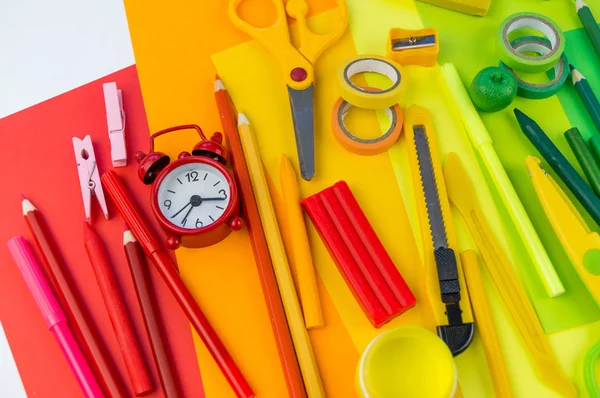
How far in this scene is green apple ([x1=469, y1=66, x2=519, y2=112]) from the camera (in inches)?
34.4

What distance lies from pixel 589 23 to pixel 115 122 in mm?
747

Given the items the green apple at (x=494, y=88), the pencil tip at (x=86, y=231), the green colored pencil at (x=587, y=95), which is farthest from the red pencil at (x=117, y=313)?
the green colored pencil at (x=587, y=95)

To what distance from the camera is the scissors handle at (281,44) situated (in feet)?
3.01

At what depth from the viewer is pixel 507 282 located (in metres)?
0.79

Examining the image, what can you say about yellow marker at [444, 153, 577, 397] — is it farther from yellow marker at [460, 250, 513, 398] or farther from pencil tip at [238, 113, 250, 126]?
pencil tip at [238, 113, 250, 126]

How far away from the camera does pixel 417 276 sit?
82 centimetres

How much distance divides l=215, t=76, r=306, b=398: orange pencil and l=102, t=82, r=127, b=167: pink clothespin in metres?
0.15

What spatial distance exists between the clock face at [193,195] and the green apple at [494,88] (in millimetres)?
392

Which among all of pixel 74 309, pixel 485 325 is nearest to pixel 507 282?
pixel 485 325

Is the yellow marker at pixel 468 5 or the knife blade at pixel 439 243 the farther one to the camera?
the yellow marker at pixel 468 5

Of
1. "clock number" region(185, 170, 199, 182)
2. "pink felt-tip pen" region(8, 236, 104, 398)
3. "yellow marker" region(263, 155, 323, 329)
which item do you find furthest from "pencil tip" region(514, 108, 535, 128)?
"pink felt-tip pen" region(8, 236, 104, 398)

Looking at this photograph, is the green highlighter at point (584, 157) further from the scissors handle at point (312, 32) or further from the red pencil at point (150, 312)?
the red pencil at point (150, 312)

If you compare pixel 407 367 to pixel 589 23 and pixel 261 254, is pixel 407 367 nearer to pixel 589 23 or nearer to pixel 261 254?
pixel 261 254

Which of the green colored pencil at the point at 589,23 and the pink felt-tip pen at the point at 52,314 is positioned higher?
the green colored pencil at the point at 589,23
